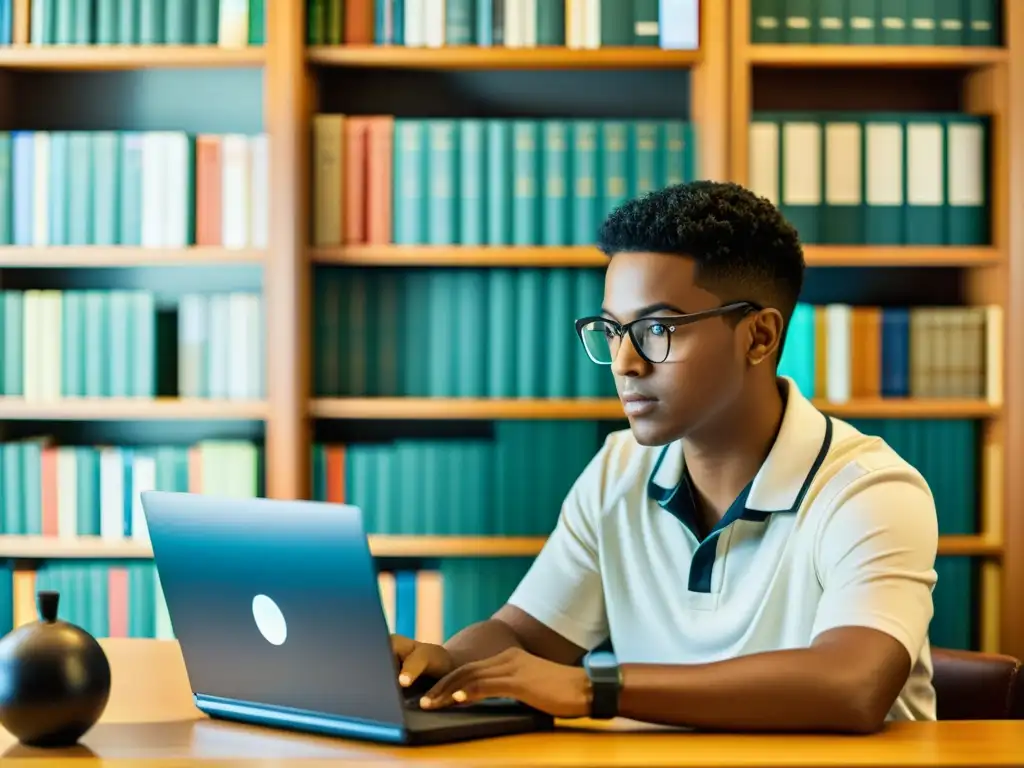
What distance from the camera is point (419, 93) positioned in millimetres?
3072

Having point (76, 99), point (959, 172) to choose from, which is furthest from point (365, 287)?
point (959, 172)

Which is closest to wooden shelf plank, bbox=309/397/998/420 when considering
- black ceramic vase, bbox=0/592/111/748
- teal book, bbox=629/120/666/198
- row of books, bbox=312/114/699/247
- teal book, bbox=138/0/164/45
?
row of books, bbox=312/114/699/247

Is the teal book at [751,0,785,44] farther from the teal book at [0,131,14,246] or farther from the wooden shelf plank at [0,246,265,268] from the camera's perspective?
the teal book at [0,131,14,246]

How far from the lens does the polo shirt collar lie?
158cm

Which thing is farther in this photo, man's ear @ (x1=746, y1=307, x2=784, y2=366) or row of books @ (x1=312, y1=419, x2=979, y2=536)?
row of books @ (x1=312, y1=419, x2=979, y2=536)

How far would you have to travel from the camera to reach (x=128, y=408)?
2.79 metres

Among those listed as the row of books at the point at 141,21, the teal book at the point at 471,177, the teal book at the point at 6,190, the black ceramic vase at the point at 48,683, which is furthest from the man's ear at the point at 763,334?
→ the teal book at the point at 6,190

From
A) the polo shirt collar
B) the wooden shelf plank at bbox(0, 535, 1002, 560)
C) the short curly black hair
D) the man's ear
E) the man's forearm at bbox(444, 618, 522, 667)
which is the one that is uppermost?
the short curly black hair

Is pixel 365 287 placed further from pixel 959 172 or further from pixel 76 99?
pixel 959 172

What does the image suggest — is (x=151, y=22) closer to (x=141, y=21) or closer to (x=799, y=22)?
(x=141, y=21)

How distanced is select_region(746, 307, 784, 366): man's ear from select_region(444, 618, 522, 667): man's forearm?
469 millimetres

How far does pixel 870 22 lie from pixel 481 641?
1.80m

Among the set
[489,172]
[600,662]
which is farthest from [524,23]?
[600,662]

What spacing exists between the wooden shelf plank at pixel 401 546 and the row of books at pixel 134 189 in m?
0.64
